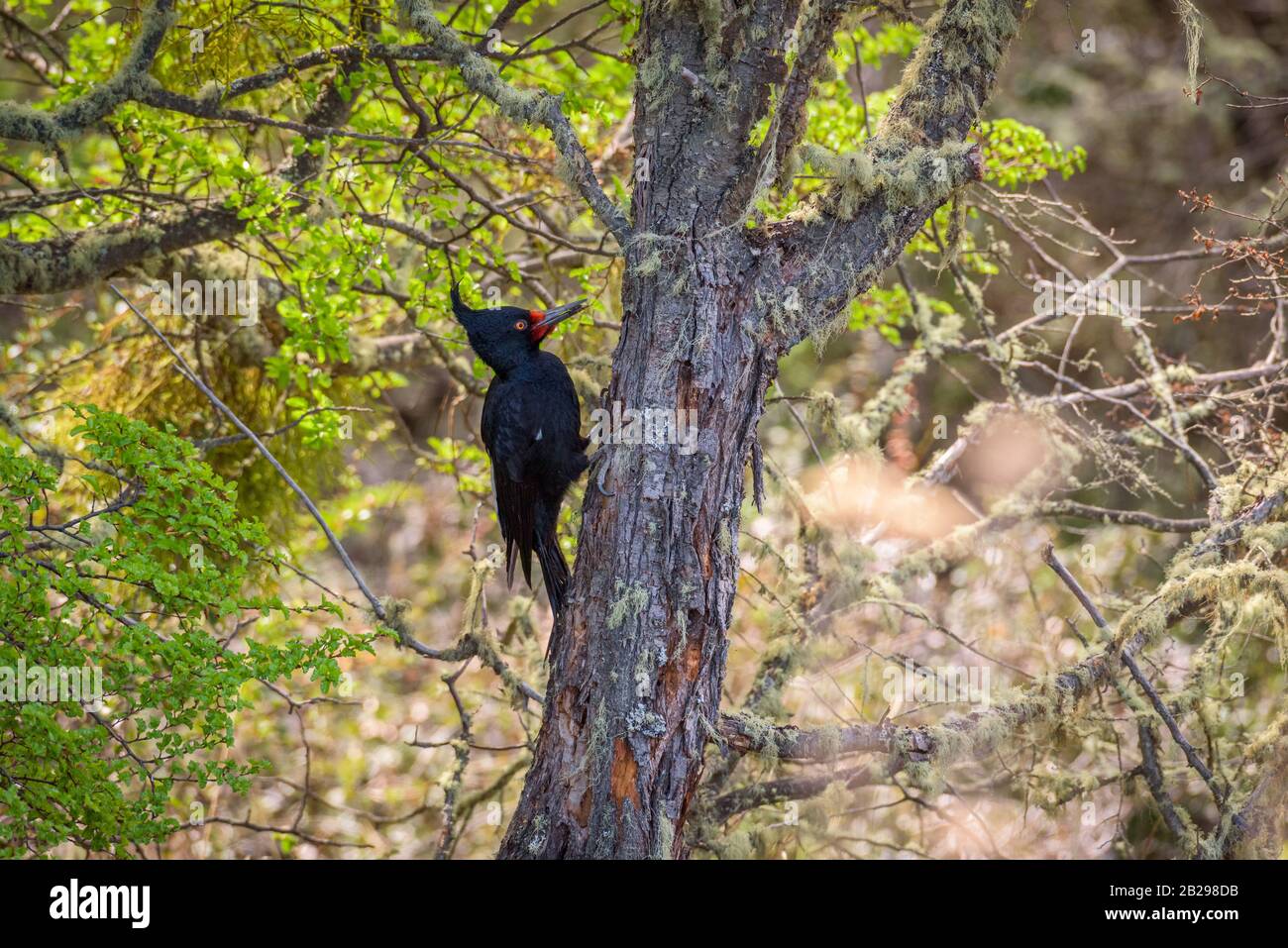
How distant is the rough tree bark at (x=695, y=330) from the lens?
2.85 meters

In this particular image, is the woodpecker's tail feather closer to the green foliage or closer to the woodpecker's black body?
the woodpecker's black body

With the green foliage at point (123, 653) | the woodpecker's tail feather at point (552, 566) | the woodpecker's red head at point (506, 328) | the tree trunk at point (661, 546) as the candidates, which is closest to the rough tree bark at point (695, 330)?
the tree trunk at point (661, 546)

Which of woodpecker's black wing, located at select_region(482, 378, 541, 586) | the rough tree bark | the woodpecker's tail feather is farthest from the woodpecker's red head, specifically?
the rough tree bark

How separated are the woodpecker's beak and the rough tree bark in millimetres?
1127

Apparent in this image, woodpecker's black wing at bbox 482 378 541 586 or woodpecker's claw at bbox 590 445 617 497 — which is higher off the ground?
woodpecker's black wing at bbox 482 378 541 586

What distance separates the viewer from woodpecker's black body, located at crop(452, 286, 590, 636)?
4.07 metres

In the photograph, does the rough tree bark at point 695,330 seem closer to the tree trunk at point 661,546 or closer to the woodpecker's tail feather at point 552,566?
the tree trunk at point 661,546

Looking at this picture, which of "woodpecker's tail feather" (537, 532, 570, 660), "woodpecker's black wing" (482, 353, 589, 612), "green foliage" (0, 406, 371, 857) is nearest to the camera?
"green foliage" (0, 406, 371, 857)

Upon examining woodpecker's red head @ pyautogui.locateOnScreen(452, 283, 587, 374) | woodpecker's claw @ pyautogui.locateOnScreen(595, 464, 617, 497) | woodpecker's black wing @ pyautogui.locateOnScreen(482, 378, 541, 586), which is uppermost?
woodpecker's red head @ pyautogui.locateOnScreen(452, 283, 587, 374)

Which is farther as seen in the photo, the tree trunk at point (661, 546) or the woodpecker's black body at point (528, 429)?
the woodpecker's black body at point (528, 429)

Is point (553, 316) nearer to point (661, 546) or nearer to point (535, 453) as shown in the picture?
point (535, 453)

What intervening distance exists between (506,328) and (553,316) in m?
0.18

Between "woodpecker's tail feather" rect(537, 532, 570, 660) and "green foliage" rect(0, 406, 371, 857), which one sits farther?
"woodpecker's tail feather" rect(537, 532, 570, 660)

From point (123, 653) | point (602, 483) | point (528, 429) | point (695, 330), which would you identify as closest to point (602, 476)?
point (602, 483)
